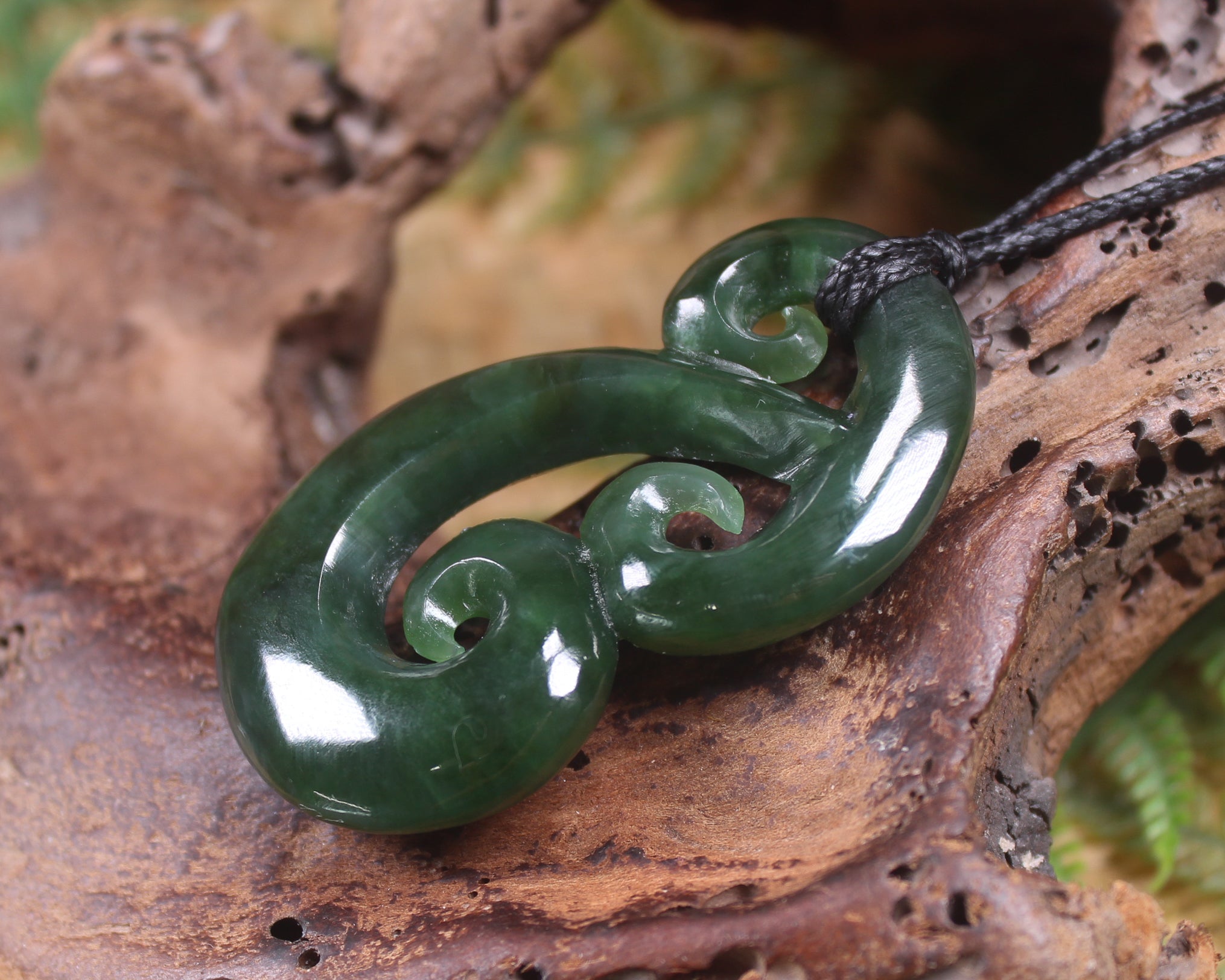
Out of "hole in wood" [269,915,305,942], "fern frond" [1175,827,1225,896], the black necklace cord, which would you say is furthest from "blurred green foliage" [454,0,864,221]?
"hole in wood" [269,915,305,942]

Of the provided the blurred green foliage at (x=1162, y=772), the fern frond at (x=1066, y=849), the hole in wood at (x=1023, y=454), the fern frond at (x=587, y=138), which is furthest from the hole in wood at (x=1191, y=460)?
the fern frond at (x=587, y=138)

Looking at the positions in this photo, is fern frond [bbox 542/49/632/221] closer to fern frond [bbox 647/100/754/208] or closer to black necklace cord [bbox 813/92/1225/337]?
fern frond [bbox 647/100/754/208]

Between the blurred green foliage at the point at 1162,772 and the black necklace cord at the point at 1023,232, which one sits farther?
the blurred green foliage at the point at 1162,772

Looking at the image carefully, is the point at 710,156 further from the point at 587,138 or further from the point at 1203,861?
the point at 1203,861

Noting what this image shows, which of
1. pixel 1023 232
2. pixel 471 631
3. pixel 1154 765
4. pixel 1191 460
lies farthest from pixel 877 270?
pixel 1154 765

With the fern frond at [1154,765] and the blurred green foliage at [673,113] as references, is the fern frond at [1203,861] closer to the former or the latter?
the fern frond at [1154,765]

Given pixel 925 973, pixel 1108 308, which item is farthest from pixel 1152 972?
pixel 1108 308
